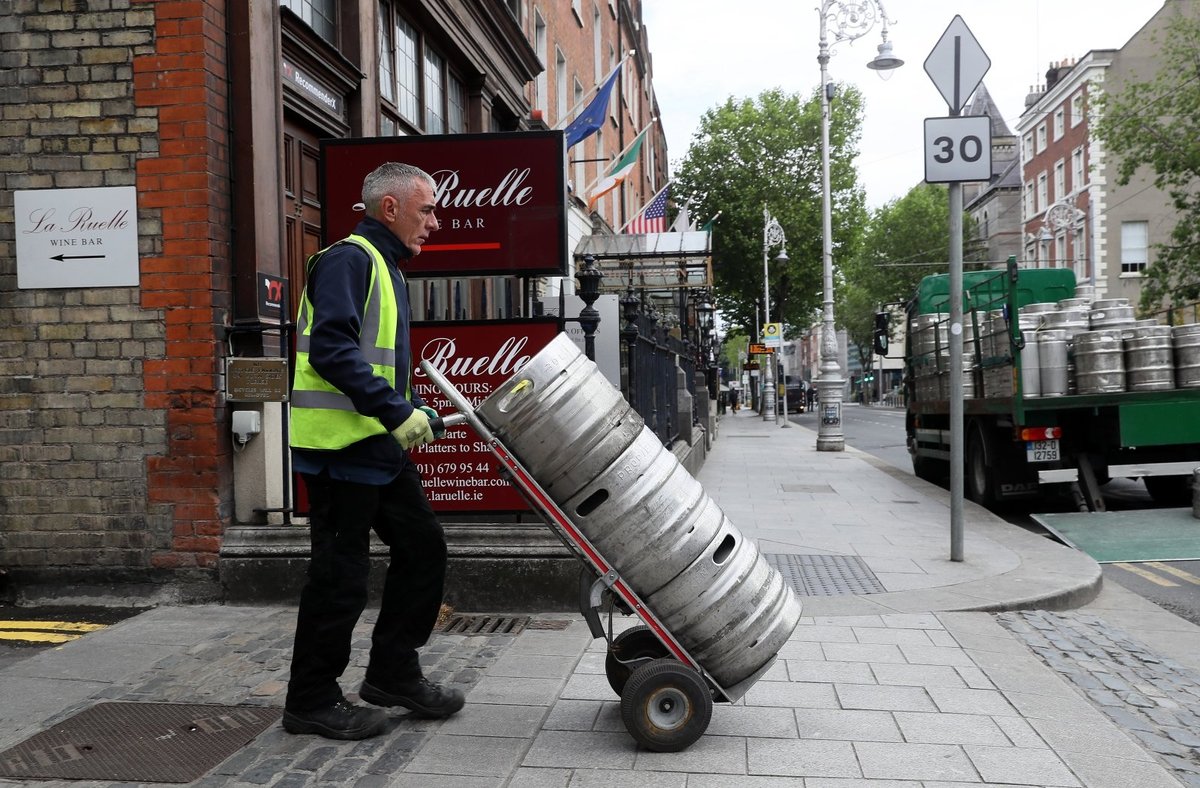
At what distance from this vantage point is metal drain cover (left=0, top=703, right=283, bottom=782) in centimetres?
323

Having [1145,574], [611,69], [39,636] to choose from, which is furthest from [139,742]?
[611,69]

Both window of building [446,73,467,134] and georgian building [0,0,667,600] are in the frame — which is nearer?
georgian building [0,0,667,600]

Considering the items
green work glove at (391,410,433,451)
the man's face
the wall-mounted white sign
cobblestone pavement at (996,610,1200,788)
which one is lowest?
cobblestone pavement at (996,610,1200,788)

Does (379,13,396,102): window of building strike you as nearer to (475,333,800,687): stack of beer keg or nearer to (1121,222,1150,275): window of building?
(475,333,800,687): stack of beer keg

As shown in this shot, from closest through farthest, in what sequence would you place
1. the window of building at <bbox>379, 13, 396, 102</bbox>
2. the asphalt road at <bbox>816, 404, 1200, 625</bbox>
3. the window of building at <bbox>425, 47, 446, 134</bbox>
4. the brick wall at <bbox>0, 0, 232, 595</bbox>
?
1. the brick wall at <bbox>0, 0, 232, 595</bbox>
2. the asphalt road at <bbox>816, 404, 1200, 625</bbox>
3. the window of building at <bbox>379, 13, 396, 102</bbox>
4. the window of building at <bbox>425, 47, 446, 134</bbox>

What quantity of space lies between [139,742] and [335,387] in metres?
1.38

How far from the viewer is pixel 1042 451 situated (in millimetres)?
9594

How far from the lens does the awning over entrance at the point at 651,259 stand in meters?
18.0

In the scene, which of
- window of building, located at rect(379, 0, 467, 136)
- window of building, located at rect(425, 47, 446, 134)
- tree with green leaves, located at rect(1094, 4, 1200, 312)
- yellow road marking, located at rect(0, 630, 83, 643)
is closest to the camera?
yellow road marking, located at rect(0, 630, 83, 643)

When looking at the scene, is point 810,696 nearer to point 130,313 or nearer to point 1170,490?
point 130,313

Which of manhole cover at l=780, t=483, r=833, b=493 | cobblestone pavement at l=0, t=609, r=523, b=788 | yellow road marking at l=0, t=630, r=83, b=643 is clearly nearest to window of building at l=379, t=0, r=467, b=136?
yellow road marking at l=0, t=630, r=83, b=643

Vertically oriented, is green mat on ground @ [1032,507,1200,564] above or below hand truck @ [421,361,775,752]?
below

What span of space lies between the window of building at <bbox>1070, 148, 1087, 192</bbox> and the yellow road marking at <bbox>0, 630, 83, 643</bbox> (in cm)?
4531

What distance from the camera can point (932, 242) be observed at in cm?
6538
